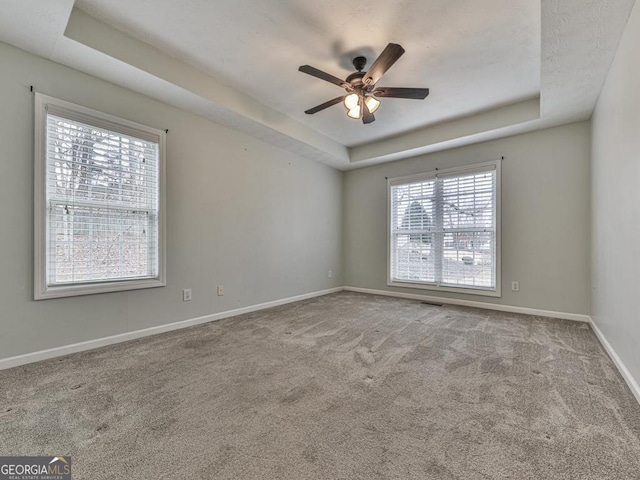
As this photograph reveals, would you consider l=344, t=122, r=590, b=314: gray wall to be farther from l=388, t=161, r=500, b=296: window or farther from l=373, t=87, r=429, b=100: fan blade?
l=373, t=87, r=429, b=100: fan blade

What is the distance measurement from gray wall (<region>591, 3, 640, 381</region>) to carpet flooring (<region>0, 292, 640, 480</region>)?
31 centimetres

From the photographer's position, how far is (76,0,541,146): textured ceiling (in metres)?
2.11

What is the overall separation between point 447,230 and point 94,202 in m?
4.44

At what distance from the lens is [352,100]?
2785 mm

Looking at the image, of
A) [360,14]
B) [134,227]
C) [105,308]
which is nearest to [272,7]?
[360,14]

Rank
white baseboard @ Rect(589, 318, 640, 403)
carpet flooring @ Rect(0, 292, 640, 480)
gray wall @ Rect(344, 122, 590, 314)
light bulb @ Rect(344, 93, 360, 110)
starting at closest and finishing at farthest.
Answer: carpet flooring @ Rect(0, 292, 640, 480), white baseboard @ Rect(589, 318, 640, 403), light bulb @ Rect(344, 93, 360, 110), gray wall @ Rect(344, 122, 590, 314)

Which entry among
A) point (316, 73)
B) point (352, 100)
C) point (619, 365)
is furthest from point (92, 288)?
point (619, 365)

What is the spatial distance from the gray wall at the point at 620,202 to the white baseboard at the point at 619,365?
5cm

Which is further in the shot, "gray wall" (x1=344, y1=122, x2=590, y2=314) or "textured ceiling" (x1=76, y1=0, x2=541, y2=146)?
"gray wall" (x1=344, y1=122, x2=590, y2=314)

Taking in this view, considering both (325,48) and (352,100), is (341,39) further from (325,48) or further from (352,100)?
(352,100)

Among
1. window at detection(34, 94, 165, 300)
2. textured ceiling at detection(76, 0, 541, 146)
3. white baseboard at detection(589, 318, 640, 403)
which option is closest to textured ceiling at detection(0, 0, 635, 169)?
textured ceiling at detection(76, 0, 541, 146)

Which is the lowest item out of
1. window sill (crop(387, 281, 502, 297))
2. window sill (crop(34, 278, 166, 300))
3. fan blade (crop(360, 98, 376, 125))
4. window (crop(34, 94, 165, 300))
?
window sill (crop(387, 281, 502, 297))

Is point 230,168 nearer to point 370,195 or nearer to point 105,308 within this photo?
point 105,308

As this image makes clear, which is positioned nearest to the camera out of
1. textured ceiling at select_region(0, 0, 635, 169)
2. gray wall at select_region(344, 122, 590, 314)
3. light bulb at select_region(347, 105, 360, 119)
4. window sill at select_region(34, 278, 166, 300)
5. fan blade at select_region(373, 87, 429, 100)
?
textured ceiling at select_region(0, 0, 635, 169)
